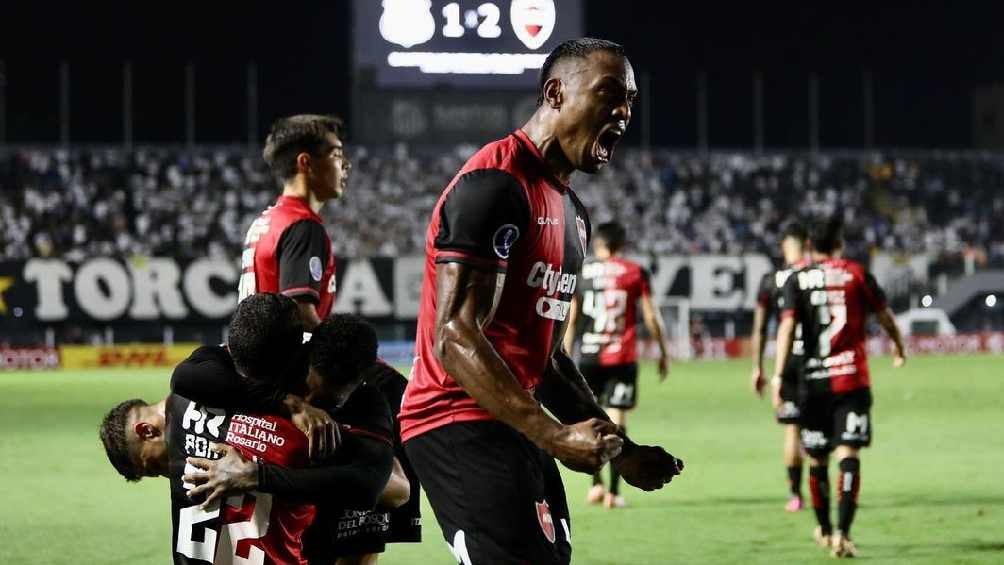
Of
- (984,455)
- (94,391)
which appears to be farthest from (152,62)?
(984,455)

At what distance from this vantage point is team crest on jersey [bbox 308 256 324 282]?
674cm

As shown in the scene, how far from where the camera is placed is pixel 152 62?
61.4 m

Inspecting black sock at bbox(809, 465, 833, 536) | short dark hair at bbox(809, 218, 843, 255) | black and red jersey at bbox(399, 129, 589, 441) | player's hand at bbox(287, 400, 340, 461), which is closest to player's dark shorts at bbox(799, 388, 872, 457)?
black sock at bbox(809, 465, 833, 536)

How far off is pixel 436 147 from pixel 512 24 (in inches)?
254

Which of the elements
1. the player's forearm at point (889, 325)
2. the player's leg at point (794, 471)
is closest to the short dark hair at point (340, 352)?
the player's forearm at point (889, 325)

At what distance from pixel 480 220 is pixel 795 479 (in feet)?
25.3

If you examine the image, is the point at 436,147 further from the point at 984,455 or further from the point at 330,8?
the point at 984,455

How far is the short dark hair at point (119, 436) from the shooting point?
186 inches

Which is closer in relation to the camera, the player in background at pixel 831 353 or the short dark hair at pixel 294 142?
the short dark hair at pixel 294 142

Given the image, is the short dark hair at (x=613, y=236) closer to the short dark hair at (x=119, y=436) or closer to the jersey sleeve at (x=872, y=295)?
the jersey sleeve at (x=872, y=295)

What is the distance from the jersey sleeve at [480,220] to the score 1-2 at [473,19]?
114 ft

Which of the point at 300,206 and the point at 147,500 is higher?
the point at 300,206

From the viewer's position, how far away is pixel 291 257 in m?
6.78

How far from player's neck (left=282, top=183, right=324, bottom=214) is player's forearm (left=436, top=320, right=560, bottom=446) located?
3226 millimetres
